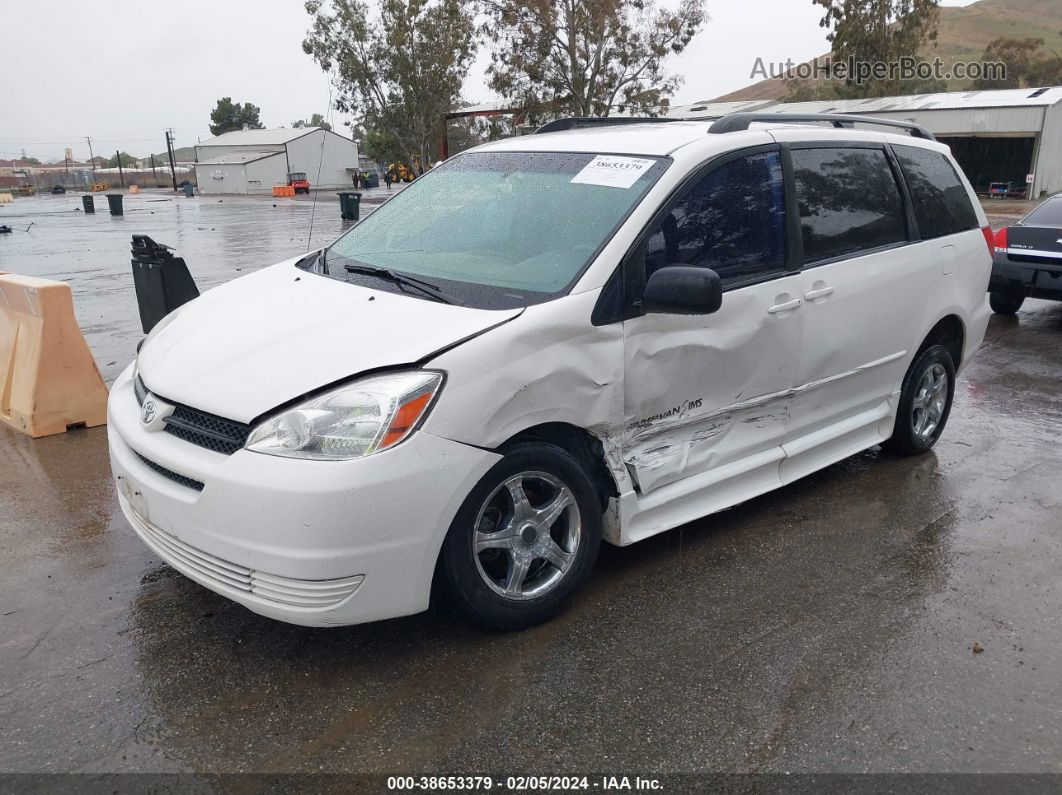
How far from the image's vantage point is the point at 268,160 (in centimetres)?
6269

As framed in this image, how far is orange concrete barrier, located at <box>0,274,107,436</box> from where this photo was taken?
227 inches

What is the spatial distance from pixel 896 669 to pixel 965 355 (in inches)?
115

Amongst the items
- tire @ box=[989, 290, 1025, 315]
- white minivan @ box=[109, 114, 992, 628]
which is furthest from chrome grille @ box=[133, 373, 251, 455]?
tire @ box=[989, 290, 1025, 315]

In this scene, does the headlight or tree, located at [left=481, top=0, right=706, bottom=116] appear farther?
tree, located at [left=481, top=0, right=706, bottom=116]

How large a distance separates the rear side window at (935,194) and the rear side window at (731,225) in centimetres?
124

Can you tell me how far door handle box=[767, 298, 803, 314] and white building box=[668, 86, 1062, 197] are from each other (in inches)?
1191

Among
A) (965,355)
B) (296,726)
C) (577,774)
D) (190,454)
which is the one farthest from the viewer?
(965,355)

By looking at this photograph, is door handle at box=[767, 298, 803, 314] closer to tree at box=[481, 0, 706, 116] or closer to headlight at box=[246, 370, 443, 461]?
headlight at box=[246, 370, 443, 461]

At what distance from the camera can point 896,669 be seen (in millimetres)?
3139

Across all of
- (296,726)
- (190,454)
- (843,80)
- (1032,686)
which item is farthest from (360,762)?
(843,80)

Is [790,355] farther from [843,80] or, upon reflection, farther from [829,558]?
[843,80]

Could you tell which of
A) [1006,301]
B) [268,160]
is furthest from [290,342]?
[268,160]

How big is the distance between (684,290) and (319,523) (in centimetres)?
158

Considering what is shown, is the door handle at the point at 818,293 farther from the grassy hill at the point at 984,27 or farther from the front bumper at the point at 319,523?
the grassy hill at the point at 984,27
